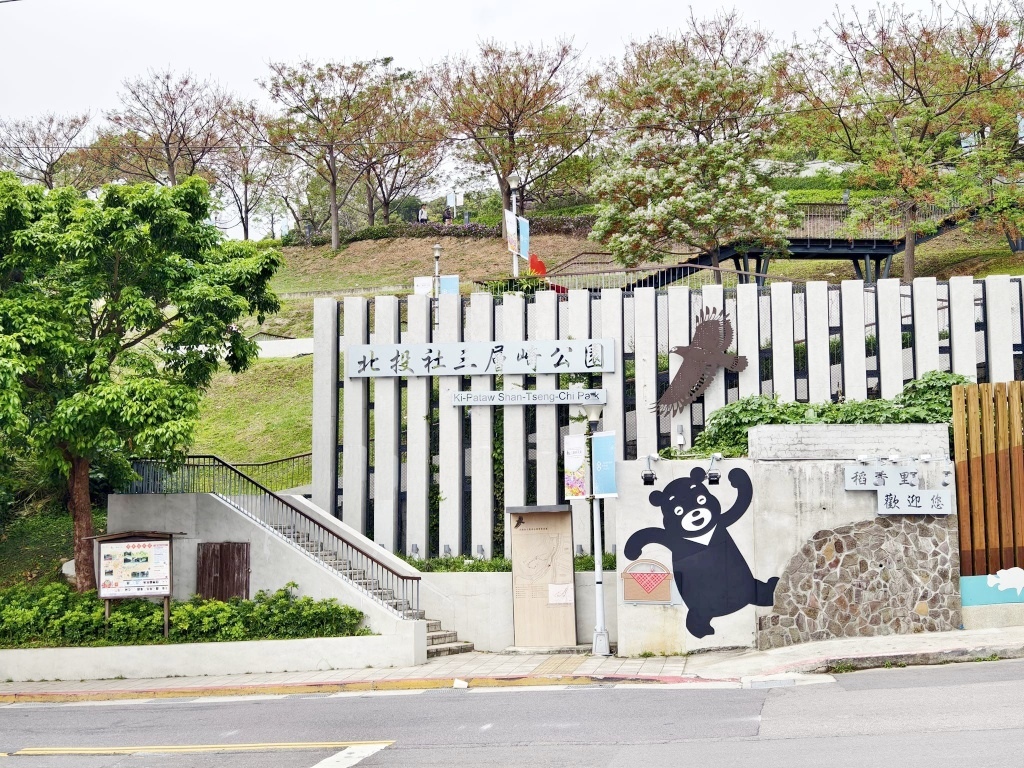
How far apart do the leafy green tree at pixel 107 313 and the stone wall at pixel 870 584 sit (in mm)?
11106

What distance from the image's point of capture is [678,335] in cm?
2283

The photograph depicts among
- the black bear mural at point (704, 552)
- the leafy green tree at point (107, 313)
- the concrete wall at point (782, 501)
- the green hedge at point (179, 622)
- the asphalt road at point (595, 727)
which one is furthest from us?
the green hedge at point (179, 622)

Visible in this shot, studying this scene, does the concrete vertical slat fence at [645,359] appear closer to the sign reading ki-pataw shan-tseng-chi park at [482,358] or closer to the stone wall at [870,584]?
the sign reading ki-pataw shan-tseng-chi park at [482,358]

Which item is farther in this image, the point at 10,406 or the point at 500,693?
the point at 10,406

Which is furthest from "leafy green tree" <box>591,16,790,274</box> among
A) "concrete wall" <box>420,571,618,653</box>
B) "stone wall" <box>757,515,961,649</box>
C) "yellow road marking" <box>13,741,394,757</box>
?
"yellow road marking" <box>13,741,394,757</box>

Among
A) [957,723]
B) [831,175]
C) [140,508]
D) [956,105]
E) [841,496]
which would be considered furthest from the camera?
[831,175]

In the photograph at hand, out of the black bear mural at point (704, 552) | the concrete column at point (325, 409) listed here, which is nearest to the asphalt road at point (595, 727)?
the black bear mural at point (704, 552)

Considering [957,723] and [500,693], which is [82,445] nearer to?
→ [500,693]

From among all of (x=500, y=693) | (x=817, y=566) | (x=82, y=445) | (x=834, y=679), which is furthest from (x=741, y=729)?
(x=82, y=445)

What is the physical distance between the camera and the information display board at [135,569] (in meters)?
19.8

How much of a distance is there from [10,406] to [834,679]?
13966 mm

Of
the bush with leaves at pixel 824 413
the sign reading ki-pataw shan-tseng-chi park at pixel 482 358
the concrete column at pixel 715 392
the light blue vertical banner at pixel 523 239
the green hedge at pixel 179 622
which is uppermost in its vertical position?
the light blue vertical banner at pixel 523 239

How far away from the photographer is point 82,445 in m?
19.6

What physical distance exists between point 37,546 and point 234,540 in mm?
4911
